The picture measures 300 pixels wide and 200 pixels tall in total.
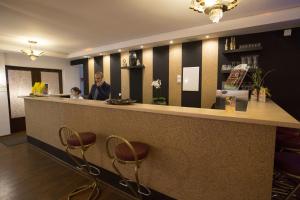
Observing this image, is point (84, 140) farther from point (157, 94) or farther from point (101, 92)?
point (157, 94)

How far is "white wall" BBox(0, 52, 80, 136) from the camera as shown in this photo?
15.8 feet

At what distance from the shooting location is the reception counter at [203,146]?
1.22m

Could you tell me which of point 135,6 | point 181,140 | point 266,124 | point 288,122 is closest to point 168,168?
point 181,140

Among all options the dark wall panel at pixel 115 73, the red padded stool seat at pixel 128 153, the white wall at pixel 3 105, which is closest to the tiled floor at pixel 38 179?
the red padded stool seat at pixel 128 153

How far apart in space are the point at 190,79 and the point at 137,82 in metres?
1.59

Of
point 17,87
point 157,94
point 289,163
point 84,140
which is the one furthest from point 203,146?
point 17,87

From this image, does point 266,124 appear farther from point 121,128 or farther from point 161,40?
point 161,40

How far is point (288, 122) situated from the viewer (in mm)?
1051

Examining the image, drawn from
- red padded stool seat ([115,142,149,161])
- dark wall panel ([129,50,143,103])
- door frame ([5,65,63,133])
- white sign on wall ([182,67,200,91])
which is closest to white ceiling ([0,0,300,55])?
dark wall panel ([129,50,143,103])

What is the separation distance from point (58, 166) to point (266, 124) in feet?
10.0

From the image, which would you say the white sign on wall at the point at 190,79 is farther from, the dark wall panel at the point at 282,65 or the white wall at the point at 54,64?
the white wall at the point at 54,64

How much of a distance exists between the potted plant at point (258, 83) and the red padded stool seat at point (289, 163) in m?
1.45

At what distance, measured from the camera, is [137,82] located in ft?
15.5

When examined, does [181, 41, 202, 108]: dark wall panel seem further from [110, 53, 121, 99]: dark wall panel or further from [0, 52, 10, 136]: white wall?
[0, 52, 10, 136]: white wall
